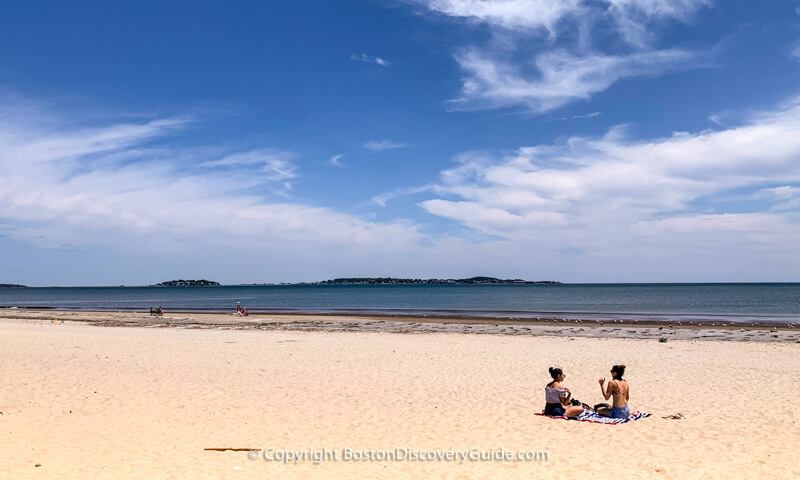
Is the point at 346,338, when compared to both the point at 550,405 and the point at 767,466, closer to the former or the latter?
the point at 550,405

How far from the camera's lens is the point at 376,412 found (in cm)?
1146

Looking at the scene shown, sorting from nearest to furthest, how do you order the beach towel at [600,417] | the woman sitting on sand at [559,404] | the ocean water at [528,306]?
1. the beach towel at [600,417]
2. the woman sitting on sand at [559,404]
3. the ocean water at [528,306]

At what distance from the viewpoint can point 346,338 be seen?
27.5 metres

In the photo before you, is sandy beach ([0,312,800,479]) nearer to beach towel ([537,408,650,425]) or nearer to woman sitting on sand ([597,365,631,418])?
beach towel ([537,408,650,425])

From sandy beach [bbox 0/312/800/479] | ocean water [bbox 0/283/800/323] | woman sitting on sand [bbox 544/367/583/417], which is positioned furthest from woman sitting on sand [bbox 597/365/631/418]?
ocean water [bbox 0/283/800/323]

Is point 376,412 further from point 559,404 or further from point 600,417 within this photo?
point 600,417

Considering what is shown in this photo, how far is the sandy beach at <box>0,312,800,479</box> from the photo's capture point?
8.11 metres

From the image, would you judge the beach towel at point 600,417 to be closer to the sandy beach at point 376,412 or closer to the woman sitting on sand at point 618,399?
the woman sitting on sand at point 618,399

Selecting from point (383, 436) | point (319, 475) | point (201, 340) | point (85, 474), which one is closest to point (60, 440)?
point (85, 474)

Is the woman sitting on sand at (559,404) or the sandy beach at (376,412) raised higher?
the woman sitting on sand at (559,404)

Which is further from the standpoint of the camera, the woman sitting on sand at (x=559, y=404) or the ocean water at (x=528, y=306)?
the ocean water at (x=528, y=306)

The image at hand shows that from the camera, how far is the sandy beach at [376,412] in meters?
8.11

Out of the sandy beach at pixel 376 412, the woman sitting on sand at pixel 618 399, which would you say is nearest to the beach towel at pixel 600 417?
the woman sitting on sand at pixel 618 399

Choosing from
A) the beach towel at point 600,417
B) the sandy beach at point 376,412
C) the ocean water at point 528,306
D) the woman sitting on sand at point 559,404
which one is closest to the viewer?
the sandy beach at point 376,412
